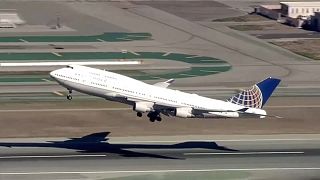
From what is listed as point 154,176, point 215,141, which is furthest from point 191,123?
point 154,176

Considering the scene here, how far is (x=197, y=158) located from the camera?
14000cm

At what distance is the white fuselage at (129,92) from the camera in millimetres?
136750

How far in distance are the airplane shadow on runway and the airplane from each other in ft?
21.4

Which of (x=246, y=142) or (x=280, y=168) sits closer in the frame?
(x=280, y=168)

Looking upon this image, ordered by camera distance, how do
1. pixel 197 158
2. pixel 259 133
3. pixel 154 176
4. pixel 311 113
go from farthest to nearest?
pixel 311 113 < pixel 259 133 < pixel 197 158 < pixel 154 176

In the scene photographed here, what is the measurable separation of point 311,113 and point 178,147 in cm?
3048

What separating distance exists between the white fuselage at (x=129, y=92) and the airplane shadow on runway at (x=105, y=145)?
769 centimetres

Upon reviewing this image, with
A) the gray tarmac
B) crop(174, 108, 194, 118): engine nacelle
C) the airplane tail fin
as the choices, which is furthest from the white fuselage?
the gray tarmac

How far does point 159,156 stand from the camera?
14025 cm

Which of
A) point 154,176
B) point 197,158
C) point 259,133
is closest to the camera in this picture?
point 154,176

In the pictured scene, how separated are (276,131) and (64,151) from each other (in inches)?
1284

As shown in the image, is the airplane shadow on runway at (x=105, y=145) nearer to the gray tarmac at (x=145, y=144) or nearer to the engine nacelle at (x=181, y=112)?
the gray tarmac at (x=145, y=144)

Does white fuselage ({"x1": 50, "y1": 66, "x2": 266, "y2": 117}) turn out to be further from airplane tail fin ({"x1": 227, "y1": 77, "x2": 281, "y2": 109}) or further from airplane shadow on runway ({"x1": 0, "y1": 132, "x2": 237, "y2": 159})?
airplane shadow on runway ({"x1": 0, "y1": 132, "x2": 237, "y2": 159})

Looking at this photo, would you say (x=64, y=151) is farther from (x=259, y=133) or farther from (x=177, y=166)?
(x=259, y=133)
